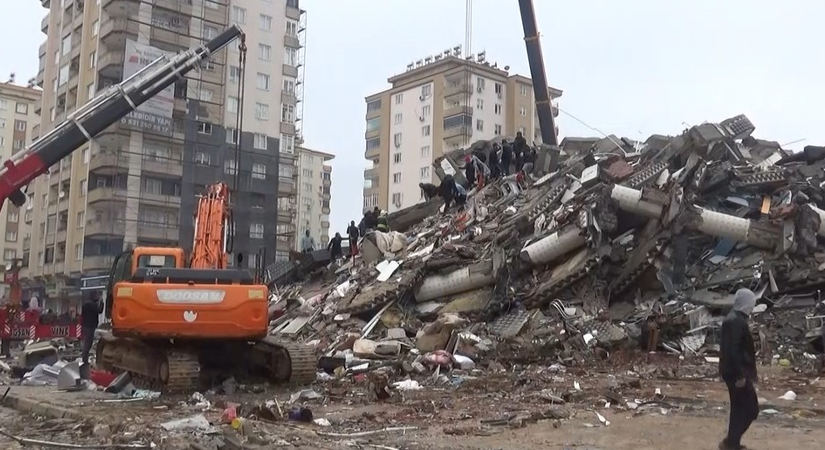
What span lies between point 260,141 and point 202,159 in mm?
4547

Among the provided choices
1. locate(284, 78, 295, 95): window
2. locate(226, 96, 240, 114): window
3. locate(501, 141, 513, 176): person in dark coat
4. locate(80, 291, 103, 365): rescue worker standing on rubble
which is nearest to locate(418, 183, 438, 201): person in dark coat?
locate(501, 141, 513, 176): person in dark coat

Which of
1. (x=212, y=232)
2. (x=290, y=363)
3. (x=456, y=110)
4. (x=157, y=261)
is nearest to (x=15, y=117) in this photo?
(x=456, y=110)

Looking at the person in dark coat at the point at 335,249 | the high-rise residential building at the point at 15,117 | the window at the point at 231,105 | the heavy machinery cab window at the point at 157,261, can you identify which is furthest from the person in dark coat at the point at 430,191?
the high-rise residential building at the point at 15,117

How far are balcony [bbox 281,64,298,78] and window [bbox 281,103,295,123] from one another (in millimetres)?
2023

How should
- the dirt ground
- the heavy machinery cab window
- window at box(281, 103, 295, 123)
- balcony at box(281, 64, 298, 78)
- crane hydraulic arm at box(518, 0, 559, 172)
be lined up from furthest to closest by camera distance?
balcony at box(281, 64, 298, 78)
window at box(281, 103, 295, 123)
crane hydraulic arm at box(518, 0, 559, 172)
the heavy machinery cab window
the dirt ground

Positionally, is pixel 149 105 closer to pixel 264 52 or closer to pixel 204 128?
pixel 204 128

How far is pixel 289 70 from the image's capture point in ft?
171

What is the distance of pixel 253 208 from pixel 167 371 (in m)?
37.9

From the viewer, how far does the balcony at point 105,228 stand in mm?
42875

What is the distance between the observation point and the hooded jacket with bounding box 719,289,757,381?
5.98 meters

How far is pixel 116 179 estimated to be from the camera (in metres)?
43.8

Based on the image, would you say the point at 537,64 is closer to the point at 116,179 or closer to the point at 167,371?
the point at 167,371

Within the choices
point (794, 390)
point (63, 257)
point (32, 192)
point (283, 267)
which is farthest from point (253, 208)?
point (794, 390)

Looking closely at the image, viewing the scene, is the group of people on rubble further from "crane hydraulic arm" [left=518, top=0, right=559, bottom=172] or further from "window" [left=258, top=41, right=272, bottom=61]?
"window" [left=258, top=41, right=272, bottom=61]
